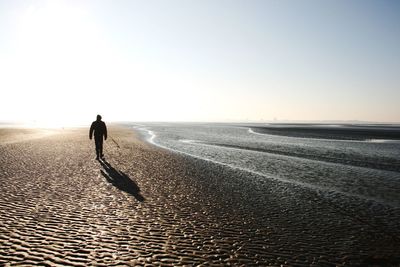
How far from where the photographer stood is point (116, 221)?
984 centimetres

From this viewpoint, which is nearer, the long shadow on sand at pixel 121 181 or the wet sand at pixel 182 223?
the wet sand at pixel 182 223

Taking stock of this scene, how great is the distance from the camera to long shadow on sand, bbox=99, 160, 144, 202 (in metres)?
14.0

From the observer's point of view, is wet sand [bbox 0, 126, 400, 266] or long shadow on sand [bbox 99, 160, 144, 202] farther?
long shadow on sand [bbox 99, 160, 144, 202]

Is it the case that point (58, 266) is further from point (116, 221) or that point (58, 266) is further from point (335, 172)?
point (335, 172)

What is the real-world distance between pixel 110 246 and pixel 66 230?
1.76 meters

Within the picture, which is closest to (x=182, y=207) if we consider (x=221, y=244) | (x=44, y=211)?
(x=221, y=244)

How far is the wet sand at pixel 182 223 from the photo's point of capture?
7391 millimetres

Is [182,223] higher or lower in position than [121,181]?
lower

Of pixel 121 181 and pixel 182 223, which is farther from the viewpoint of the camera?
pixel 121 181

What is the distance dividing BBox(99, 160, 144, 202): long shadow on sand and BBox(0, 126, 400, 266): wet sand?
0.05 m

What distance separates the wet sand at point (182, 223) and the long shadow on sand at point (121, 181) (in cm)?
5

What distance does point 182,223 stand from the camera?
10023 millimetres

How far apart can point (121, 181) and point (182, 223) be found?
23.9 feet

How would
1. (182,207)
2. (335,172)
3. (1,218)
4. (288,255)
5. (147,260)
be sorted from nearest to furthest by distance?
(147,260) → (288,255) → (1,218) → (182,207) → (335,172)
